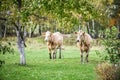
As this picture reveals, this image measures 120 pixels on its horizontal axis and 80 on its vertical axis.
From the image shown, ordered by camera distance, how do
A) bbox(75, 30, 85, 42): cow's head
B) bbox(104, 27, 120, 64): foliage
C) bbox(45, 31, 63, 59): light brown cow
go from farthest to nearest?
bbox(45, 31, 63, 59): light brown cow < bbox(75, 30, 85, 42): cow's head < bbox(104, 27, 120, 64): foliage

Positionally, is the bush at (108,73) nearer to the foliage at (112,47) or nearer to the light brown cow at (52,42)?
the foliage at (112,47)

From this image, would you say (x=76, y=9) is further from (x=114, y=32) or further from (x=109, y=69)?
(x=109, y=69)

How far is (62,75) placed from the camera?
20.5m

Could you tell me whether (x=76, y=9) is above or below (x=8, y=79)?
above

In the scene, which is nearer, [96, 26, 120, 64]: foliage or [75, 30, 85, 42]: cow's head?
[96, 26, 120, 64]: foliage

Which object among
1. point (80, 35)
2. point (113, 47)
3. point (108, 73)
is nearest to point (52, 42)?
point (80, 35)

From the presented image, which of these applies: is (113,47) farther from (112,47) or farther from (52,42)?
(52,42)

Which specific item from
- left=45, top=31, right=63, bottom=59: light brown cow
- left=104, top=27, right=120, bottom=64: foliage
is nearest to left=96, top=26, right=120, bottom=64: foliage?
left=104, top=27, right=120, bottom=64: foliage

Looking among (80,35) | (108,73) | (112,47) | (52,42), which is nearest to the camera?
(108,73)

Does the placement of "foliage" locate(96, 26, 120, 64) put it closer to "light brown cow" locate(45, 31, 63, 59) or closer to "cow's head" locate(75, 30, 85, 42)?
"cow's head" locate(75, 30, 85, 42)

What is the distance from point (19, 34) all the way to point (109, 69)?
38.5 ft

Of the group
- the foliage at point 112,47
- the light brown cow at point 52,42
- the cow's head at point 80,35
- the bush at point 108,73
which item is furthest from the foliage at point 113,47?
the light brown cow at point 52,42

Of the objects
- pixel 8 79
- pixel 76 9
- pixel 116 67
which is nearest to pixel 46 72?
pixel 8 79

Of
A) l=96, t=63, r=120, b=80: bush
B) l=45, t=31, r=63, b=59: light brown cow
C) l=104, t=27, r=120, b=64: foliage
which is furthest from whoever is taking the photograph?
l=45, t=31, r=63, b=59: light brown cow
